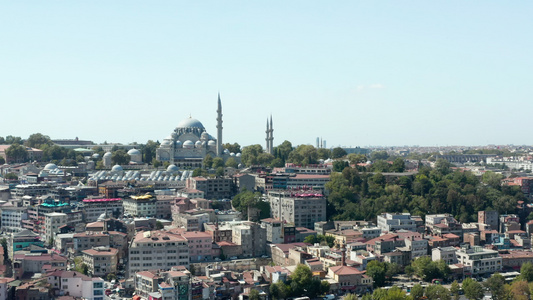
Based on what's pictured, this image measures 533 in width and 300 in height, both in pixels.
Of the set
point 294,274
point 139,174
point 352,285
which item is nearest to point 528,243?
point 352,285

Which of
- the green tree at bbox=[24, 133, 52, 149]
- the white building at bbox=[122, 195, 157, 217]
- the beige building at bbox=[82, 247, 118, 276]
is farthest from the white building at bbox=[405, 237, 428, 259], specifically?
the green tree at bbox=[24, 133, 52, 149]

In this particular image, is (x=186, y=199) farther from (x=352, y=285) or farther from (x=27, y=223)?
(x=352, y=285)

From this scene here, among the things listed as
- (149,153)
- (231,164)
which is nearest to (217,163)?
(231,164)

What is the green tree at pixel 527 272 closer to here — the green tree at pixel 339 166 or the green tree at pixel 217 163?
the green tree at pixel 339 166

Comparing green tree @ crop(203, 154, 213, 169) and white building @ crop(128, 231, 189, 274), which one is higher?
green tree @ crop(203, 154, 213, 169)

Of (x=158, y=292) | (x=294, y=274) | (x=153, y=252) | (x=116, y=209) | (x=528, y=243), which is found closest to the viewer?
(x=158, y=292)

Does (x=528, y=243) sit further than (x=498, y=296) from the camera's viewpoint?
Yes

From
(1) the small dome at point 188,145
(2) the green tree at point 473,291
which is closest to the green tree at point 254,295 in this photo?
(2) the green tree at point 473,291

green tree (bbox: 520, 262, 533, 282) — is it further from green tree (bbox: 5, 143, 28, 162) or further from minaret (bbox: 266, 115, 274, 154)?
green tree (bbox: 5, 143, 28, 162)
